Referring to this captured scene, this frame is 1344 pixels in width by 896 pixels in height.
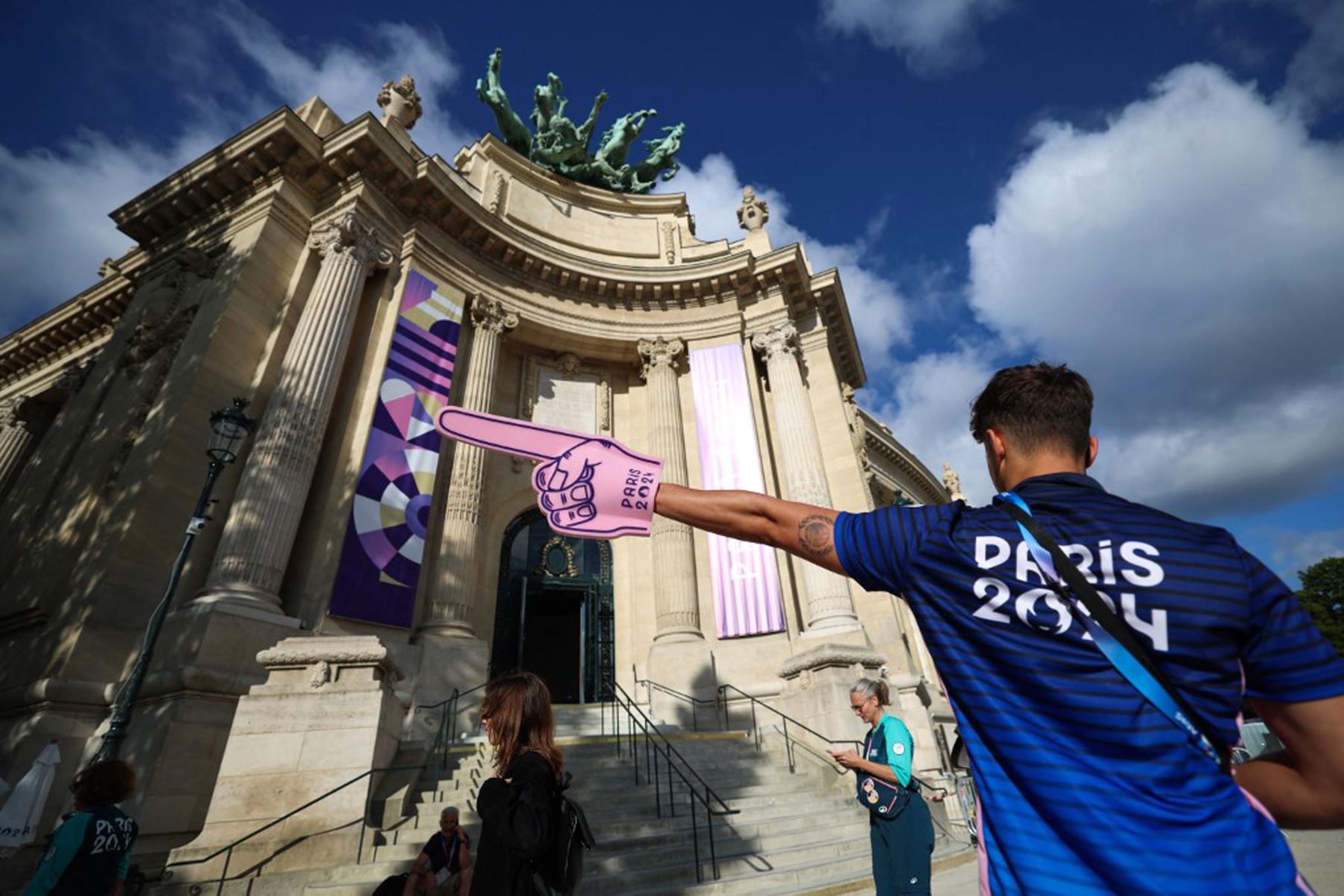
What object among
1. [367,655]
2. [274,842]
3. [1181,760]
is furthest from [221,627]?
[1181,760]

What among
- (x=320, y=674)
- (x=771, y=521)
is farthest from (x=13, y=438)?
(x=771, y=521)

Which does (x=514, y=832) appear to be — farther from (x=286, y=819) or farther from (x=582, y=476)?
(x=286, y=819)

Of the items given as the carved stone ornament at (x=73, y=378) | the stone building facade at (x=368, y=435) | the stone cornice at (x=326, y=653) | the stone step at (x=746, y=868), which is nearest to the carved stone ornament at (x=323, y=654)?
the stone cornice at (x=326, y=653)

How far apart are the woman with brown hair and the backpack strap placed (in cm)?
194

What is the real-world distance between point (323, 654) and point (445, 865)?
3.55 m

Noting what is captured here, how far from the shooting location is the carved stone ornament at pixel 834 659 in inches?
435

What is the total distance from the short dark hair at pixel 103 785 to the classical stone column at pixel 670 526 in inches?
350

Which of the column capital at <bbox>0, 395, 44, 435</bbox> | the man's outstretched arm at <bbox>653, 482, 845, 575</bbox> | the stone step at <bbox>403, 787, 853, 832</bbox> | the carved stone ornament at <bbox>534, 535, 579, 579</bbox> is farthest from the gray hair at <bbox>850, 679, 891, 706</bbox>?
the column capital at <bbox>0, 395, 44, 435</bbox>

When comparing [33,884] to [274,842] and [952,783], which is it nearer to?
[274,842]

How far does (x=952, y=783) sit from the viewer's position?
10727 millimetres

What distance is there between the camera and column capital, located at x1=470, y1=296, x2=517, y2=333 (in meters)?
16.0

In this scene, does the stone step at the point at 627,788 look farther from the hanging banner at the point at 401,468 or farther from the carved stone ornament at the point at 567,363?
the carved stone ornament at the point at 567,363

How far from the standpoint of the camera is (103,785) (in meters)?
3.98

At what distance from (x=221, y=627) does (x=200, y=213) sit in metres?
11.3
